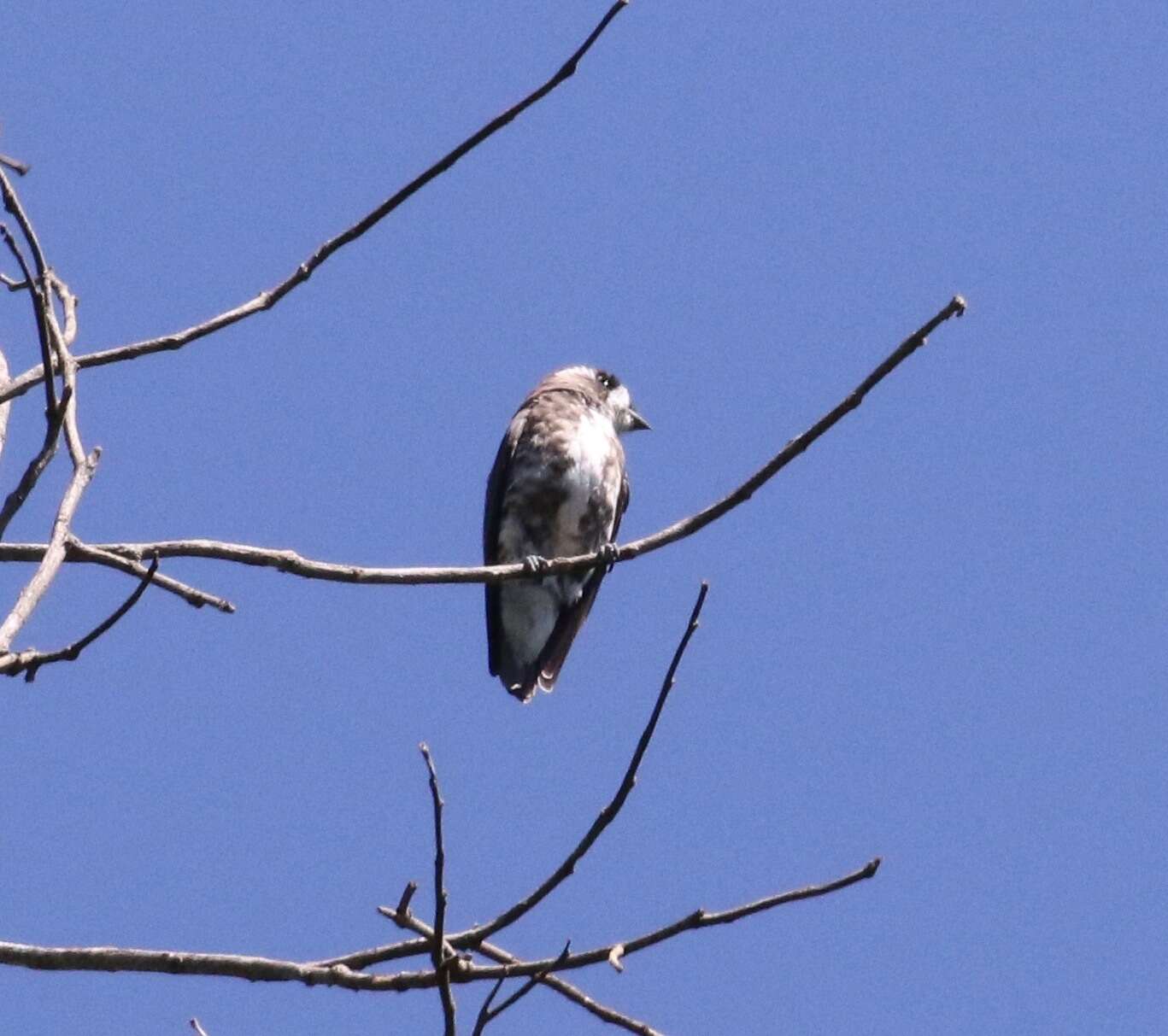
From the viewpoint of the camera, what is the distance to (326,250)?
3135 millimetres

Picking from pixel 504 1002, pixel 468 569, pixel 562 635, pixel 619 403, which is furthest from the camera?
pixel 619 403

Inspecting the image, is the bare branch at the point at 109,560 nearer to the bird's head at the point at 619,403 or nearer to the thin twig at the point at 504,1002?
the thin twig at the point at 504,1002

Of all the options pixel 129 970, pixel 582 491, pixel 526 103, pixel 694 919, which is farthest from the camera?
pixel 582 491

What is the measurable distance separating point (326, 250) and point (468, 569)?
0.91m

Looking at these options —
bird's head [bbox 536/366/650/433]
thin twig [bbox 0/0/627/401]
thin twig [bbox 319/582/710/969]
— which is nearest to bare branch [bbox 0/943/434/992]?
thin twig [bbox 319/582/710/969]

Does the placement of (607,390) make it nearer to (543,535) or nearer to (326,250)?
(543,535)

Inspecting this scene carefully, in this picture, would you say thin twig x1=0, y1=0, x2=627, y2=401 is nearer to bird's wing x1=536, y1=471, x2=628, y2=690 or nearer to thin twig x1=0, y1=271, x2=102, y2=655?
thin twig x1=0, y1=271, x2=102, y2=655

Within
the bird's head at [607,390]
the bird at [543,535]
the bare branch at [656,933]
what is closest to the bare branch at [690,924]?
the bare branch at [656,933]

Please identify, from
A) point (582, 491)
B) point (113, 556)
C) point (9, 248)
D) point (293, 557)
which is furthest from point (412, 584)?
point (582, 491)

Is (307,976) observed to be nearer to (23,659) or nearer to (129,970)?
(129,970)

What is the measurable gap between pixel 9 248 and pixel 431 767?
1423mm

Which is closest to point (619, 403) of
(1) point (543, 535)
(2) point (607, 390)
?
(2) point (607, 390)

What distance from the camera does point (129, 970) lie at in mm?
2674

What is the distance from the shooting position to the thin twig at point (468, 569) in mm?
3072
